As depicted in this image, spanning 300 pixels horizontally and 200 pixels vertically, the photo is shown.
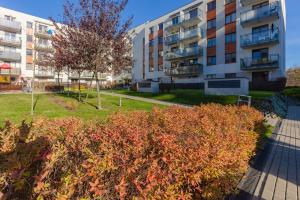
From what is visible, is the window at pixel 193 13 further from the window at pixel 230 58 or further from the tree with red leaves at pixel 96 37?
the tree with red leaves at pixel 96 37

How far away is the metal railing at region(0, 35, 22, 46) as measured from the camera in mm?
47628

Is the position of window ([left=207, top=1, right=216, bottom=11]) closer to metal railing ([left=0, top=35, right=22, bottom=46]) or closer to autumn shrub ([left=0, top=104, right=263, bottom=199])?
autumn shrub ([left=0, top=104, right=263, bottom=199])

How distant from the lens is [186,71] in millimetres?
40250

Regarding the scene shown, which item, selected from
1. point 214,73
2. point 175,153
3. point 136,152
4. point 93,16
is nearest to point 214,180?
point 175,153

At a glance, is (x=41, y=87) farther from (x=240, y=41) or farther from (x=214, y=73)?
(x=240, y=41)

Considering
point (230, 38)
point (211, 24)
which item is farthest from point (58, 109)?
point (211, 24)

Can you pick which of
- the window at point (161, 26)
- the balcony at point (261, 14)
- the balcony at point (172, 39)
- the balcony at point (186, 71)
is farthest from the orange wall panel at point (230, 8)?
the window at point (161, 26)

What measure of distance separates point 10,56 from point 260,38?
49022 millimetres

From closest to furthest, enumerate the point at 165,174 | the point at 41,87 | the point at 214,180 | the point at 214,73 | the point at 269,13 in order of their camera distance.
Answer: the point at 165,174
the point at 214,180
the point at 269,13
the point at 41,87
the point at 214,73

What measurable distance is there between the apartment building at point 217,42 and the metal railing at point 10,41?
95.1 feet

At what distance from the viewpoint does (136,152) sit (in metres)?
2.54

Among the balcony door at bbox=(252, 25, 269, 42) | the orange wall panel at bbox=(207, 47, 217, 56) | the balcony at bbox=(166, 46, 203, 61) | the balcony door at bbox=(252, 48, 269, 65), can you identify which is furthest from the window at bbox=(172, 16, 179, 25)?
the balcony door at bbox=(252, 48, 269, 65)

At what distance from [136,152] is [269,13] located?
3376cm

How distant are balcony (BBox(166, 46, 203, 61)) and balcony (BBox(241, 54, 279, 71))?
9294 mm
